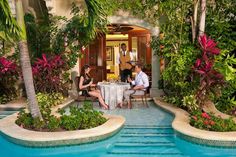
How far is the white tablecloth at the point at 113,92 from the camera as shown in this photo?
11.0 meters

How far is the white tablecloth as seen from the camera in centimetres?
1101

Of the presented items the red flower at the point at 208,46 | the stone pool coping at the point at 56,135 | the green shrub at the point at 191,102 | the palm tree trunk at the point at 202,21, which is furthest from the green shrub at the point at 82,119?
the palm tree trunk at the point at 202,21

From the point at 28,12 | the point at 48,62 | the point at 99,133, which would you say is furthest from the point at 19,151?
the point at 28,12

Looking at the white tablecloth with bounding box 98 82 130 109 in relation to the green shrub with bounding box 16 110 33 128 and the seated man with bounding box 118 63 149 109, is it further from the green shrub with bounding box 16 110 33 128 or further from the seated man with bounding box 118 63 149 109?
the green shrub with bounding box 16 110 33 128

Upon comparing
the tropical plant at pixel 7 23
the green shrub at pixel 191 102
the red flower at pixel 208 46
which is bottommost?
the green shrub at pixel 191 102

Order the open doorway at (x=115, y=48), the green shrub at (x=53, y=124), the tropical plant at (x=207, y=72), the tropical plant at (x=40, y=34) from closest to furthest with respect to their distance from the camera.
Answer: the green shrub at (x=53, y=124) < the tropical plant at (x=207, y=72) < the tropical plant at (x=40, y=34) < the open doorway at (x=115, y=48)

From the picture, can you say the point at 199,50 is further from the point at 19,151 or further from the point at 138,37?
the point at 138,37

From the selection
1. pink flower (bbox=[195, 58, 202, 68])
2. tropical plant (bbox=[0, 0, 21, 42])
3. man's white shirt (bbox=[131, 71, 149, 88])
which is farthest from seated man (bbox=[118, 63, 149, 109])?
tropical plant (bbox=[0, 0, 21, 42])

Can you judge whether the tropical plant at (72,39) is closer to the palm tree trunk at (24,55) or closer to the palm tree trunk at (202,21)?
the palm tree trunk at (202,21)

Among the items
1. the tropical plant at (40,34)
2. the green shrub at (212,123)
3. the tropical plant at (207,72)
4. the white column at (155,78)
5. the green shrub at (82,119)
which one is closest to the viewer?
the green shrub at (212,123)

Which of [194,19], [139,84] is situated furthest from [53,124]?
[194,19]

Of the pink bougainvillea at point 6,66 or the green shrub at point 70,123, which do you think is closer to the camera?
the green shrub at point 70,123

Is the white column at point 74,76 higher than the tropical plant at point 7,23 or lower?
lower

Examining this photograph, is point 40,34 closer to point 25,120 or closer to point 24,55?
point 25,120
